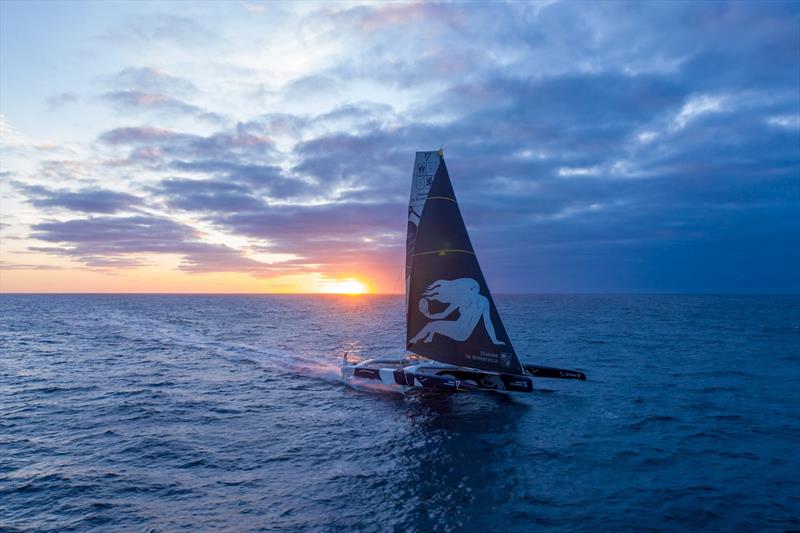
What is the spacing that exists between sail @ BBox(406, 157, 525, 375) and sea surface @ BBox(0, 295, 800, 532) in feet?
9.84

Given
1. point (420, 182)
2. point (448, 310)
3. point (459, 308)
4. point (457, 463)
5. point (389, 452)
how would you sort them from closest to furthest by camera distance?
point (457, 463) → point (389, 452) → point (459, 308) → point (448, 310) → point (420, 182)

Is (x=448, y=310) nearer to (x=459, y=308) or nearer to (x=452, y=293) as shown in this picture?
(x=459, y=308)

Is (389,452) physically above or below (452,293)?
below

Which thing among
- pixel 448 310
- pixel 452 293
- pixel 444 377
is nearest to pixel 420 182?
pixel 452 293

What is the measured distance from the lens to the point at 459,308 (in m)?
24.7

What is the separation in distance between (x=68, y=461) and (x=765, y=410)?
33.0 meters

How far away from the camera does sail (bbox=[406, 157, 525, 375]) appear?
2411 cm

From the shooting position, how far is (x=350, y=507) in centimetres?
1339

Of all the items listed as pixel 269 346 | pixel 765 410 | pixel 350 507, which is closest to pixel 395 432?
pixel 350 507

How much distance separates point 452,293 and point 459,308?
917 mm

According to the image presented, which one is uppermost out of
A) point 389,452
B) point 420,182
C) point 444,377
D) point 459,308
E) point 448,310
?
point 420,182

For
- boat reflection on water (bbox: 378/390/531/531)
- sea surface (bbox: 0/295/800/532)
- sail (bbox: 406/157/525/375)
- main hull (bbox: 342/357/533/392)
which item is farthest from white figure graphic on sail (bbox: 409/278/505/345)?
sea surface (bbox: 0/295/800/532)

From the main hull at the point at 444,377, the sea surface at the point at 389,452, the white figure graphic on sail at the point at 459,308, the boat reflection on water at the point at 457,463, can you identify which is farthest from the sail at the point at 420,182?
the sea surface at the point at 389,452

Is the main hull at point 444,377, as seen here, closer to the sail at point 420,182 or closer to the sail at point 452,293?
the sail at point 452,293
